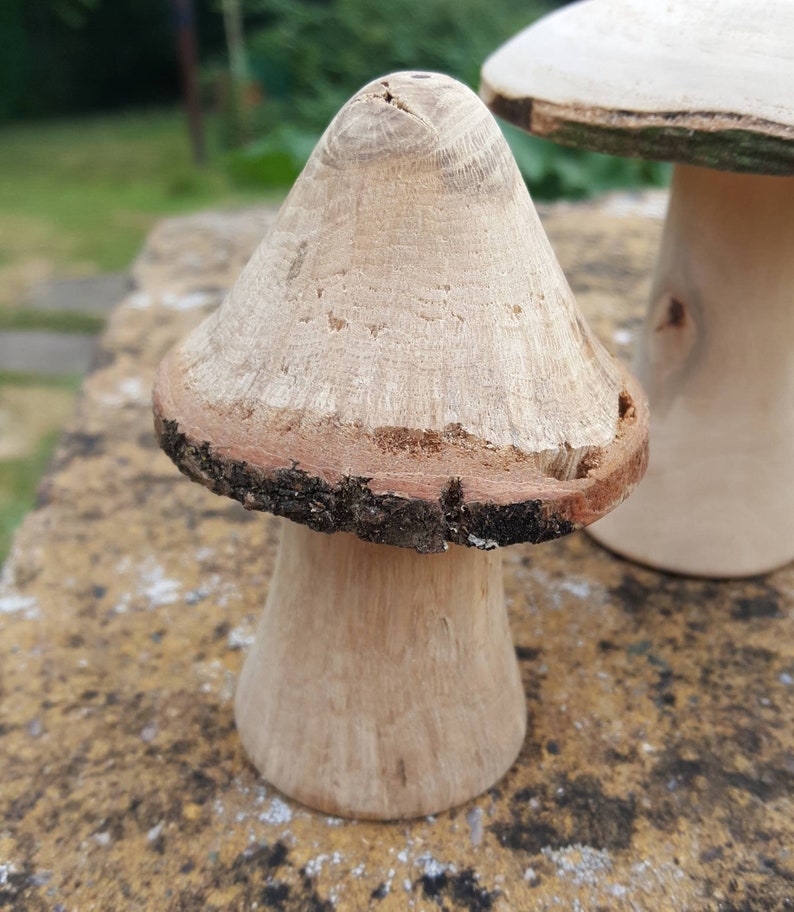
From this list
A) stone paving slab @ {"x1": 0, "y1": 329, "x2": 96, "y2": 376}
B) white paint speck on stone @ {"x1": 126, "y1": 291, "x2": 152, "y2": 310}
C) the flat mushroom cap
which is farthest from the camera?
stone paving slab @ {"x1": 0, "y1": 329, "x2": 96, "y2": 376}

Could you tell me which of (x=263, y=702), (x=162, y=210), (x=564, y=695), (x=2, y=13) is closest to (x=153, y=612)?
(x=263, y=702)

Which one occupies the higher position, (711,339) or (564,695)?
(711,339)

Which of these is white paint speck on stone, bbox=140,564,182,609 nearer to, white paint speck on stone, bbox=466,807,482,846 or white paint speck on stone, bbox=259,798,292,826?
white paint speck on stone, bbox=259,798,292,826

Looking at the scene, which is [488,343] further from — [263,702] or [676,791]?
[676,791]

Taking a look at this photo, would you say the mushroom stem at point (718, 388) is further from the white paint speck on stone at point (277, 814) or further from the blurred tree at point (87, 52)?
the blurred tree at point (87, 52)

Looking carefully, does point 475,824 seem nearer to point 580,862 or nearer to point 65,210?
point 580,862

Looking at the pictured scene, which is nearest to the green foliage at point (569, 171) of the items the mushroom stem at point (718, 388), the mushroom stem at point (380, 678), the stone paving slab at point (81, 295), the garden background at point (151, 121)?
the garden background at point (151, 121)

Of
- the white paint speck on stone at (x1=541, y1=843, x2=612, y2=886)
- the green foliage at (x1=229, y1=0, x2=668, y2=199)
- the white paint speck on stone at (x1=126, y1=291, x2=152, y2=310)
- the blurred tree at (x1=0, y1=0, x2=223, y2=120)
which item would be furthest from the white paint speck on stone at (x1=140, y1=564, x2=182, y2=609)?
the blurred tree at (x1=0, y1=0, x2=223, y2=120)
